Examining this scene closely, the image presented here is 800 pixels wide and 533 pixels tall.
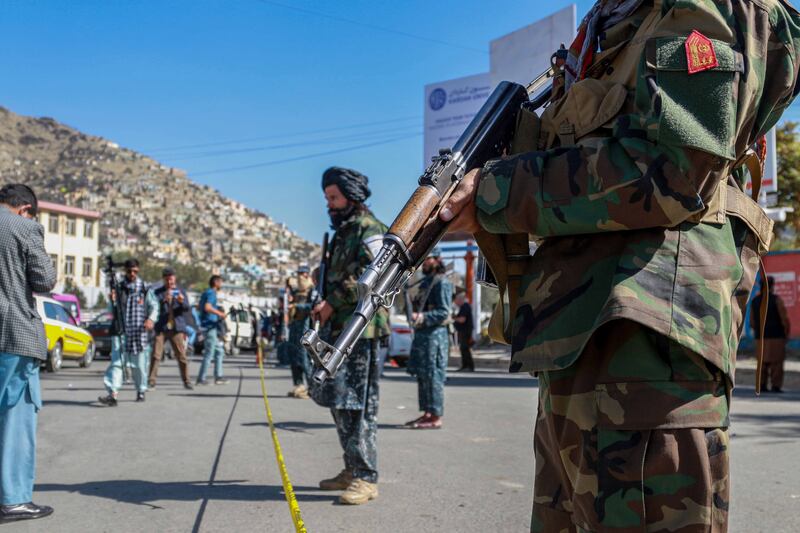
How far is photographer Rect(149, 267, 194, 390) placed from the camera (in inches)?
506

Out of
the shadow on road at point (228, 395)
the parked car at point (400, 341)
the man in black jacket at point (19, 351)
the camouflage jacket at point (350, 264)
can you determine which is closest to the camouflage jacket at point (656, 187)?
the camouflage jacket at point (350, 264)

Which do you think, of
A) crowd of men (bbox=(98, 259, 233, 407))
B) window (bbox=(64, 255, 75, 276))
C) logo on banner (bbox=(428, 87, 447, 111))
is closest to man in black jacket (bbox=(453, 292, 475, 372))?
crowd of men (bbox=(98, 259, 233, 407))

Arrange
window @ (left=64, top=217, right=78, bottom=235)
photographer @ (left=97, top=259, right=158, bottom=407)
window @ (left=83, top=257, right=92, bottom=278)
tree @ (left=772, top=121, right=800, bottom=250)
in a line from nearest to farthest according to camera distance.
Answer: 1. photographer @ (left=97, top=259, right=158, bottom=407)
2. tree @ (left=772, top=121, right=800, bottom=250)
3. window @ (left=64, top=217, right=78, bottom=235)
4. window @ (left=83, top=257, right=92, bottom=278)

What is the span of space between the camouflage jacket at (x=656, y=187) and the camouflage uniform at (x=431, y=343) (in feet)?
22.3

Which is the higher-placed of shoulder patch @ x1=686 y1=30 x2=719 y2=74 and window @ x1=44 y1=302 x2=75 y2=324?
shoulder patch @ x1=686 y1=30 x2=719 y2=74

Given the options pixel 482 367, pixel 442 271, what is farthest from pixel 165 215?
pixel 442 271

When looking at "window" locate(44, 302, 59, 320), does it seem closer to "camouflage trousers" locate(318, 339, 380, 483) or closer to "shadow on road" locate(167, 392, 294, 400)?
"shadow on road" locate(167, 392, 294, 400)

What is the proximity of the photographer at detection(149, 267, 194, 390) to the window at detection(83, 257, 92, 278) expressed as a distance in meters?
78.0

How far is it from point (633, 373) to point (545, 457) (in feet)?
1.27

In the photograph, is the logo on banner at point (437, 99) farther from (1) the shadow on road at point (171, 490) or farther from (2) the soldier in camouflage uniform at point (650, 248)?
(2) the soldier in camouflage uniform at point (650, 248)

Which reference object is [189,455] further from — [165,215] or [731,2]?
[165,215]

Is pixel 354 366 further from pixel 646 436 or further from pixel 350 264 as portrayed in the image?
pixel 646 436

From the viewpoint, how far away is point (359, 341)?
4.96 m

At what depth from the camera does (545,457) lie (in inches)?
73.2
